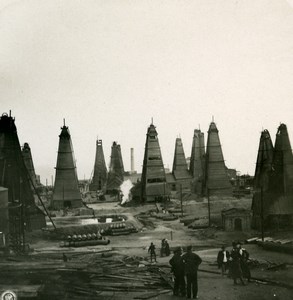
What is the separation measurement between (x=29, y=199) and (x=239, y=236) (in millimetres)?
14234

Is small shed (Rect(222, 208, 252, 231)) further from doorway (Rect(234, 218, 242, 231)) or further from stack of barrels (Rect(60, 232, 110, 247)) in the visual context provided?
stack of barrels (Rect(60, 232, 110, 247))

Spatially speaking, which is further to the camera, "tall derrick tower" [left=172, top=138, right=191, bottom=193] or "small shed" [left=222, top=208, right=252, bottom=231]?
"tall derrick tower" [left=172, top=138, right=191, bottom=193]

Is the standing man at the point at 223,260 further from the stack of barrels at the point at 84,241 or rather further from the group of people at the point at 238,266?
the stack of barrels at the point at 84,241

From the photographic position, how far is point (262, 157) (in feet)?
118

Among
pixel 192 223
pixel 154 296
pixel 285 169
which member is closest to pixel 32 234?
pixel 192 223

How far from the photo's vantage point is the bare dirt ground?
36.3ft

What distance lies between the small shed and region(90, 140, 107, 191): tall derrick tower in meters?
36.1

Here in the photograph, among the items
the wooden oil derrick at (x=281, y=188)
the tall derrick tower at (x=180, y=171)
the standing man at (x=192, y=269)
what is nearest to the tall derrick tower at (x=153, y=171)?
the tall derrick tower at (x=180, y=171)

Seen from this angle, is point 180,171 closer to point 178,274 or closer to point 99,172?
point 99,172

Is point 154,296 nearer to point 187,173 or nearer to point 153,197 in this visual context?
point 153,197

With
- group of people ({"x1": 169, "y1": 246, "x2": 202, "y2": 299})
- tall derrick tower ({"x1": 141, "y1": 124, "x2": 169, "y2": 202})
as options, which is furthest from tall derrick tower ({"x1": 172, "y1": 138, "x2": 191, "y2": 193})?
group of people ({"x1": 169, "y1": 246, "x2": 202, "y2": 299})

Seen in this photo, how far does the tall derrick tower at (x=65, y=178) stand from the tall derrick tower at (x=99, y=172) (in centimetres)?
2351

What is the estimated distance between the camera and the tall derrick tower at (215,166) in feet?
142

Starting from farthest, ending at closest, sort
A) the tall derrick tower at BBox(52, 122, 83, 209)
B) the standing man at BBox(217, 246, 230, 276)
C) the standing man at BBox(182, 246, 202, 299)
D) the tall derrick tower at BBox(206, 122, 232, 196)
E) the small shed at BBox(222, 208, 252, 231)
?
the tall derrick tower at BBox(206, 122, 232, 196) → the tall derrick tower at BBox(52, 122, 83, 209) → the small shed at BBox(222, 208, 252, 231) → the standing man at BBox(217, 246, 230, 276) → the standing man at BBox(182, 246, 202, 299)
